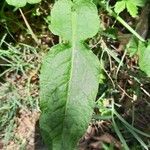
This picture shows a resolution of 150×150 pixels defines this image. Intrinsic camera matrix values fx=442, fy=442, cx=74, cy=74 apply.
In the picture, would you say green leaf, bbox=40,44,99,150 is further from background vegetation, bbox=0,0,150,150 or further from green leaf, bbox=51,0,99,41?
background vegetation, bbox=0,0,150,150

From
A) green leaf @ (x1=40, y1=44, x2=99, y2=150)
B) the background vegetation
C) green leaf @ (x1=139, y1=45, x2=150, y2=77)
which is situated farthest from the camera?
the background vegetation

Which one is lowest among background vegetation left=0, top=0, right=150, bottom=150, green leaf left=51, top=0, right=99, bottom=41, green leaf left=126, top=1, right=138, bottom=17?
background vegetation left=0, top=0, right=150, bottom=150

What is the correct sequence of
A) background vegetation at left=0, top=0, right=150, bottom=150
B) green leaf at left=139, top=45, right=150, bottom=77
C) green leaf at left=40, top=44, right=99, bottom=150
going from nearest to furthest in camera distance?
green leaf at left=40, top=44, right=99, bottom=150, green leaf at left=139, top=45, right=150, bottom=77, background vegetation at left=0, top=0, right=150, bottom=150

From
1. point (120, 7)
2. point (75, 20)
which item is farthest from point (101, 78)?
point (75, 20)

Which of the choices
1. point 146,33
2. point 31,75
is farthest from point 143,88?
point 31,75

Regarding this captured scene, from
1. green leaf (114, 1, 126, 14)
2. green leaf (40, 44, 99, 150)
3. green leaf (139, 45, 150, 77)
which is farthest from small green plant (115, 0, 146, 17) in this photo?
green leaf (40, 44, 99, 150)

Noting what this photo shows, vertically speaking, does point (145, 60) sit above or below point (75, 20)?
below

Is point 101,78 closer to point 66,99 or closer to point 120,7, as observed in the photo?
point 120,7

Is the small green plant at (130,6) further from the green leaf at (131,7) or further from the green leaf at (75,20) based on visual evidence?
the green leaf at (75,20)
